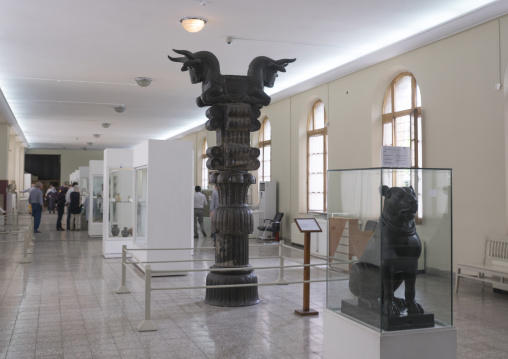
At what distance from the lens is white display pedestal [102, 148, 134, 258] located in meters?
12.9

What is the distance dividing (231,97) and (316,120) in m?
8.38

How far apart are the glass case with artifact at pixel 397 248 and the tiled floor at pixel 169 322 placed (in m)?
1.41

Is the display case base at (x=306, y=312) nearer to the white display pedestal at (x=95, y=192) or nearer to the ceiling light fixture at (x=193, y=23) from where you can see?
the ceiling light fixture at (x=193, y=23)

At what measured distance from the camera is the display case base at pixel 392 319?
4.06 m

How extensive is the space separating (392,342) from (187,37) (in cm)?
802

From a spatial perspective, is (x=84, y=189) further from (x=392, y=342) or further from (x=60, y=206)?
(x=392, y=342)

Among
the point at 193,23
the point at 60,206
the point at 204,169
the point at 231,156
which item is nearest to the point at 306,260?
the point at 231,156

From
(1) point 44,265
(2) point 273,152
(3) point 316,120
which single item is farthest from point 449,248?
(2) point 273,152

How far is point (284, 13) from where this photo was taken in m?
9.27

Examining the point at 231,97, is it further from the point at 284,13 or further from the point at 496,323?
the point at 496,323

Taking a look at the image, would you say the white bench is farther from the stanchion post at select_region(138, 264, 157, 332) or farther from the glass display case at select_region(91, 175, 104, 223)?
the glass display case at select_region(91, 175, 104, 223)

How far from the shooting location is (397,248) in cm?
406

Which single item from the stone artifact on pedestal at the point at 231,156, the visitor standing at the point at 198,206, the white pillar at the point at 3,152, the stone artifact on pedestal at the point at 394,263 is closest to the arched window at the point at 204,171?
the white pillar at the point at 3,152

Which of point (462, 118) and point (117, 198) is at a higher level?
point (462, 118)
